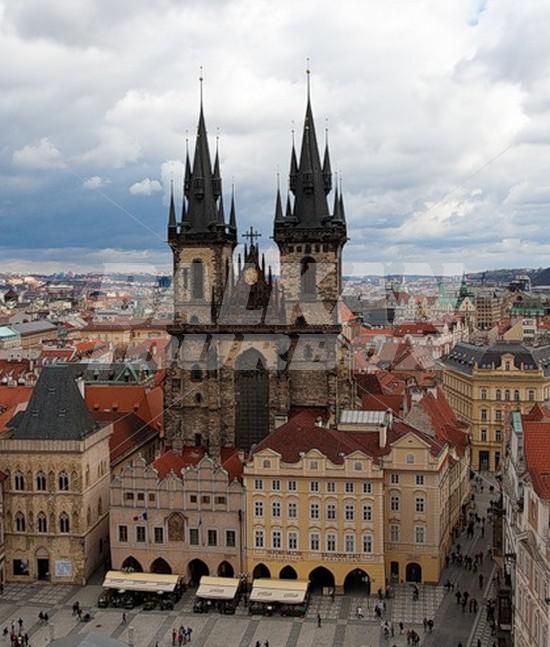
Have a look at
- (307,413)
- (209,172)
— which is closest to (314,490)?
(307,413)

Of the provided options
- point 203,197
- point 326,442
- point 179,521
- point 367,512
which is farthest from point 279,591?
point 203,197

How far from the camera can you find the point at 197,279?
8850 centimetres

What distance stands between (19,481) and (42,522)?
4027mm

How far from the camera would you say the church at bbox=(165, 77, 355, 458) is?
84438 mm

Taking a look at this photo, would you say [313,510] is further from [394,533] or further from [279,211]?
[279,211]

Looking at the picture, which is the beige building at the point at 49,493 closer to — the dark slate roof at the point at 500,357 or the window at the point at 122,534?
the window at the point at 122,534

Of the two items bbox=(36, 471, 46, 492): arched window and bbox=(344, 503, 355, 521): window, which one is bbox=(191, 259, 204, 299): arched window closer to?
bbox=(36, 471, 46, 492): arched window

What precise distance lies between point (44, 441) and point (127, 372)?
5200 centimetres

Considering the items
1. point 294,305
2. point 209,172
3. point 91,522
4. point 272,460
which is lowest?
point 91,522

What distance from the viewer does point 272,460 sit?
217 ft

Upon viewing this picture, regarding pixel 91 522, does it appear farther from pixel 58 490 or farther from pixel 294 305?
pixel 294 305

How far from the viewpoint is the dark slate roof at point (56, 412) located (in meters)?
70.0

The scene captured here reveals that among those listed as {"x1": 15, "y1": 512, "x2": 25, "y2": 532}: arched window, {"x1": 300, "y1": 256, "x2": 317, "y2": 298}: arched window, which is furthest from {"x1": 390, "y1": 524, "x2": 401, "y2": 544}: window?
{"x1": 15, "y1": 512, "x2": 25, "y2": 532}: arched window

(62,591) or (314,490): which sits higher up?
(314,490)
